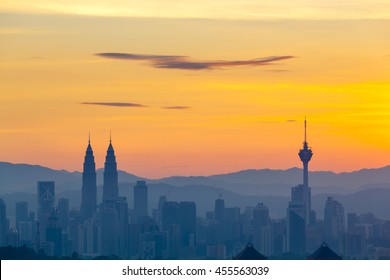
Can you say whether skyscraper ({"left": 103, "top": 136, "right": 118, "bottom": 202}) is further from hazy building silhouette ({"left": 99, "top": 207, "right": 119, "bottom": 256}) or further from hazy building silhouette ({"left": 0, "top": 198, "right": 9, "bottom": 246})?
hazy building silhouette ({"left": 0, "top": 198, "right": 9, "bottom": 246})

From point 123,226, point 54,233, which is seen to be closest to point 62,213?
point 123,226

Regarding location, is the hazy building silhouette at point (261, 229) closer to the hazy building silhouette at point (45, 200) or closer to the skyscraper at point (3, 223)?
the hazy building silhouette at point (45, 200)

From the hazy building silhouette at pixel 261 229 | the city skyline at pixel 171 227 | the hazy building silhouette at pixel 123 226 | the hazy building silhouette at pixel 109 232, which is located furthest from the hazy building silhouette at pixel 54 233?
the hazy building silhouette at pixel 261 229

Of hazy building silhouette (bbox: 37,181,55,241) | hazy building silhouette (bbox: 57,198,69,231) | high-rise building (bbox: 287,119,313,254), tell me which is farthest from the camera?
hazy building silhouette (bbox: 57,198,69,231)

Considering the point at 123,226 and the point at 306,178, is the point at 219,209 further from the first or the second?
the point at 306,178

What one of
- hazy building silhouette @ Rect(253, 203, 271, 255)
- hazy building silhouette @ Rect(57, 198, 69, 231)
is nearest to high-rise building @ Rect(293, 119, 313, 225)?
hazy building silhouette @ Rect(253, 203, 271, 255)
